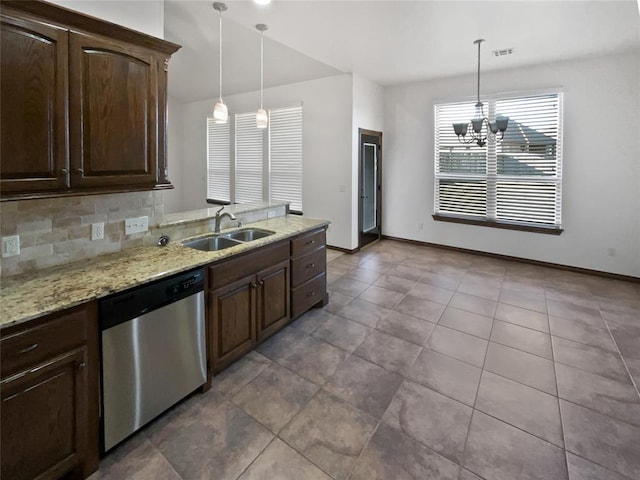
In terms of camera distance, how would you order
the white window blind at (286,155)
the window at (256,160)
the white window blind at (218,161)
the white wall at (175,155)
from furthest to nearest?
1. the white wall at (175,155)
2. the white window blind at (218,161)
3. the window at (256,160)
4. the white window blind at (286,155)

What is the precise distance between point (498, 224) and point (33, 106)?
5736 mm

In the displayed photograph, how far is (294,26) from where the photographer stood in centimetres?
359

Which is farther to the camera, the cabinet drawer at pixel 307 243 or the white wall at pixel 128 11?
the cabinet drawer at pixel 307 243

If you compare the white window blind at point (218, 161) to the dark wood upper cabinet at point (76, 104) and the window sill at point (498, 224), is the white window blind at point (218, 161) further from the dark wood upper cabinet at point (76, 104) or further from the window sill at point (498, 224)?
the dark wood upper cabinet at point (76, 104)

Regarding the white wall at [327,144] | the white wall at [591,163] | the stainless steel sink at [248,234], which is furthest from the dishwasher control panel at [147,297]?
the white wall at [591,163]

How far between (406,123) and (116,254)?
5.35 meters

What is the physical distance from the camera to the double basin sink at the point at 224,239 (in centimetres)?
275

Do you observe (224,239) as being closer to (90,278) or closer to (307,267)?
(307,267)

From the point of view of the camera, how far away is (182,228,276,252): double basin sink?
275cm

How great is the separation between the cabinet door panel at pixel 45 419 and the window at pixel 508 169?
5610 mm

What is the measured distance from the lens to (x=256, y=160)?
22.6 feet

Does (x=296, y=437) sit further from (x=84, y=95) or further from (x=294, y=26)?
(x=294, y=26)

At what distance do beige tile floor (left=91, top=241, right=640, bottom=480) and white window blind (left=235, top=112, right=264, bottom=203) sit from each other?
13.3ft

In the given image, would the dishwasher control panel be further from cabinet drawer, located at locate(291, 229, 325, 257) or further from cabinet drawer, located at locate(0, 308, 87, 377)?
cabinet drawer, located at locate(291, 229, 325, 257)
